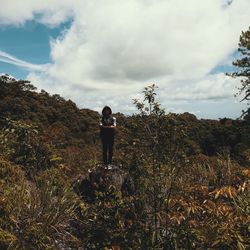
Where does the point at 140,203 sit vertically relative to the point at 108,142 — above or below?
below

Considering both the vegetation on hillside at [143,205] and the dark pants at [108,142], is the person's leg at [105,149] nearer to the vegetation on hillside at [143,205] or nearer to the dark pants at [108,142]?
the dark pants at [108,142]

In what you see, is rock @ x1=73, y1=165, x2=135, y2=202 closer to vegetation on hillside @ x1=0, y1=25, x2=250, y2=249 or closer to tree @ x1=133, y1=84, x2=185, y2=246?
vegetation on hillside @ x1=0, y1=25, x2=250, y2=249

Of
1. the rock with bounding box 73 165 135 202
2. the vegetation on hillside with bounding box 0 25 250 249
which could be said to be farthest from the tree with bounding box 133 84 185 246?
the rock with bounding box 73 165 135 202

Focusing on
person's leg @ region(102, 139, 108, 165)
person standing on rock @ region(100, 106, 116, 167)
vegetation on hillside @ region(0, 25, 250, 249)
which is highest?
person standing on rock @ region(100, 106, 116, 167)

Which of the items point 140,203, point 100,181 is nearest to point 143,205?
point 140,203

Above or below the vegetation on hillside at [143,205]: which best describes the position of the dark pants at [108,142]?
above

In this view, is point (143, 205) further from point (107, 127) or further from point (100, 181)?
point (107, 127)

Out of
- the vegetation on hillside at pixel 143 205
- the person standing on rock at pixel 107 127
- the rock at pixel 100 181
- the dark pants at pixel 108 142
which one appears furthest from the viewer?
the dark pants at pixel 108 142

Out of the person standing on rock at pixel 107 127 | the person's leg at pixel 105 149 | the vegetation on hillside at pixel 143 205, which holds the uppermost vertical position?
the person standing on rock at pixel 107 127

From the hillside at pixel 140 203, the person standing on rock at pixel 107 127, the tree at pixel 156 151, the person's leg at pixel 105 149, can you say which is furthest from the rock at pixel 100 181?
the tree at pixel 156 151

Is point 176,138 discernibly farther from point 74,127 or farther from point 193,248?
point 74,127

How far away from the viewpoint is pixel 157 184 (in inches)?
284

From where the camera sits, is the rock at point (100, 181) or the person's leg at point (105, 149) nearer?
the rock at point (100, 181)

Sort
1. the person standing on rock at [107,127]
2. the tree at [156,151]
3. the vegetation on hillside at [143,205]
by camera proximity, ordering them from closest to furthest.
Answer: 1. the vegetation on hillside at [143,205]
2. the tree at [156,151]
3. the person standing on rock at [107,127]
